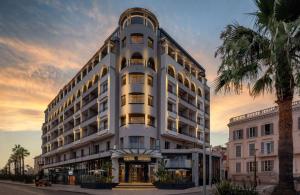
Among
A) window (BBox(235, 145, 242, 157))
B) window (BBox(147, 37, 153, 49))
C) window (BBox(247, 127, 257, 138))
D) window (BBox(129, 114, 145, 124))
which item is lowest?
window (BBox(235, 145, 242, 157))

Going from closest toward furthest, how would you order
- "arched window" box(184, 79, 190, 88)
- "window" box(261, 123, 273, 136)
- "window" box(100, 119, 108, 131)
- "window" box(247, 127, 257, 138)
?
"window" box(100, 119, 108, 131) < "window" box(261, 123, 273, 136) < "window" box(247, 127, 257, 138) < "arched window" box(184, 79, 190, 88)

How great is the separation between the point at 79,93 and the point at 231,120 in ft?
108

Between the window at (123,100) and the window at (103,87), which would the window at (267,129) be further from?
the window at (103,87)

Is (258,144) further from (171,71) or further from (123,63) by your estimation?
(123,63)

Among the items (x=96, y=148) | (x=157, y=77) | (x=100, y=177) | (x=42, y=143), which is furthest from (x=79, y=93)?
(x=42, y=143)

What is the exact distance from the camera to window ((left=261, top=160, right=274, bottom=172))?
237ft

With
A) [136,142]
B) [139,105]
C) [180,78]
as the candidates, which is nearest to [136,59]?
[139,105]

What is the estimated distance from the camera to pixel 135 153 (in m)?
60.7

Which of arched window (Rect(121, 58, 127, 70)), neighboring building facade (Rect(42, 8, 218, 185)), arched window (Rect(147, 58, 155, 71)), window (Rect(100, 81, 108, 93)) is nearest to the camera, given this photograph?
neighboring building facade (Rect(42, 8, 218, 185))

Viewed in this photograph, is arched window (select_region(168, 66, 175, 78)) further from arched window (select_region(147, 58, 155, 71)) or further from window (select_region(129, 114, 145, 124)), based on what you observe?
window (select_region(129, 114, 145, 124))

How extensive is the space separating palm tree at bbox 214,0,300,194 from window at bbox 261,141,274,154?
203ft

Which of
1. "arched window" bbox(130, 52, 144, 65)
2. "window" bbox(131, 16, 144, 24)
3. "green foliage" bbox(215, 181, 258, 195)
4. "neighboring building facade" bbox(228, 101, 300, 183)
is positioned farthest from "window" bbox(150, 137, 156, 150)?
"green foliage" bbox(215, 181, 258, 195)

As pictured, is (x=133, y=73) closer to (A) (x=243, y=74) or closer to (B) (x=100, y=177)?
(B) (x=100, y=177)

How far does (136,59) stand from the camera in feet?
213
